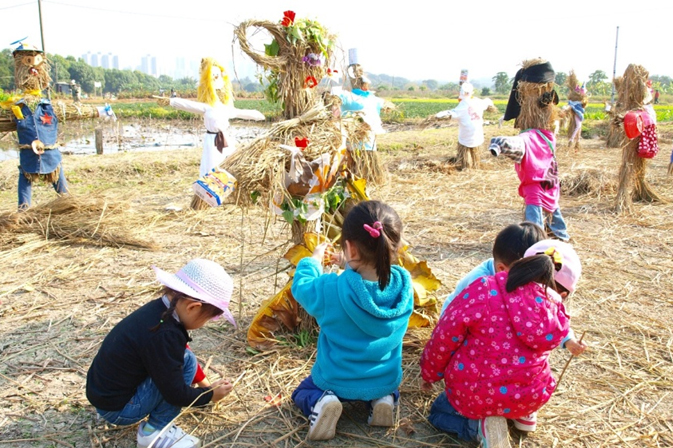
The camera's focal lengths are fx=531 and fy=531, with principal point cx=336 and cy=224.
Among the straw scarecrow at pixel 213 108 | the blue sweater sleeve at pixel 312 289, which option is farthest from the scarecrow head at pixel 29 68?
the blue sweater sleeve at pixel 312 289

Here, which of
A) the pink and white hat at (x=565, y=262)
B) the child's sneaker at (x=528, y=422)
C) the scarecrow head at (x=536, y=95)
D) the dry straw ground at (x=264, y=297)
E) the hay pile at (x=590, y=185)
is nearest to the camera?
the pink and white hat at (x=565, y=262)

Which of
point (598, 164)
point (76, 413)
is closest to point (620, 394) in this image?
point (76, 413)

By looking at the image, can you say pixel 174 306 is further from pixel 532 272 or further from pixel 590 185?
pixel 590 185

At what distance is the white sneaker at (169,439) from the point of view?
2.49 m

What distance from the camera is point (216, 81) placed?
6828 mm

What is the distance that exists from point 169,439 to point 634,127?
Answer: 258 inches

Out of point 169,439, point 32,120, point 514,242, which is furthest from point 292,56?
point 32,120

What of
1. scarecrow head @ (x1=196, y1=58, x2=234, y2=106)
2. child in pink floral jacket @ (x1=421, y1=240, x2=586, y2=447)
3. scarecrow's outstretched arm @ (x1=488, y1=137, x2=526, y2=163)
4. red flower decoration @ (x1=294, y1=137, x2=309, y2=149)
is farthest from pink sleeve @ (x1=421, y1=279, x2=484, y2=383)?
scarecrow head @ (x1=196, y1=58, x2=234, y2=106)

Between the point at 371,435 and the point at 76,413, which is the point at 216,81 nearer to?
the point at 76,413

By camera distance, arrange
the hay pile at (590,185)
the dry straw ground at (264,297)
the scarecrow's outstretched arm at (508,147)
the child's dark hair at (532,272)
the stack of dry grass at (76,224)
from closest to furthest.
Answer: the child's dark hair at (532,272) → the dry straw ground at (264,297) → the scarecrow's outstretched arm at (508,147) → the stack of dry grass at (76,224) → the hay pile at (590,185)

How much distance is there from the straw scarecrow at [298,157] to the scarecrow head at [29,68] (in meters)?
4.53

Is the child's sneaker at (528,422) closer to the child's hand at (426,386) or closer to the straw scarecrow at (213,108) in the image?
the child's hand at (426,386)

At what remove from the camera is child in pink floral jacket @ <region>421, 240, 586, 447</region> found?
7.49ft

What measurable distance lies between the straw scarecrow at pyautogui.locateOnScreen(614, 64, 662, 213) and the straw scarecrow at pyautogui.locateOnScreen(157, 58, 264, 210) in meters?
4.69
